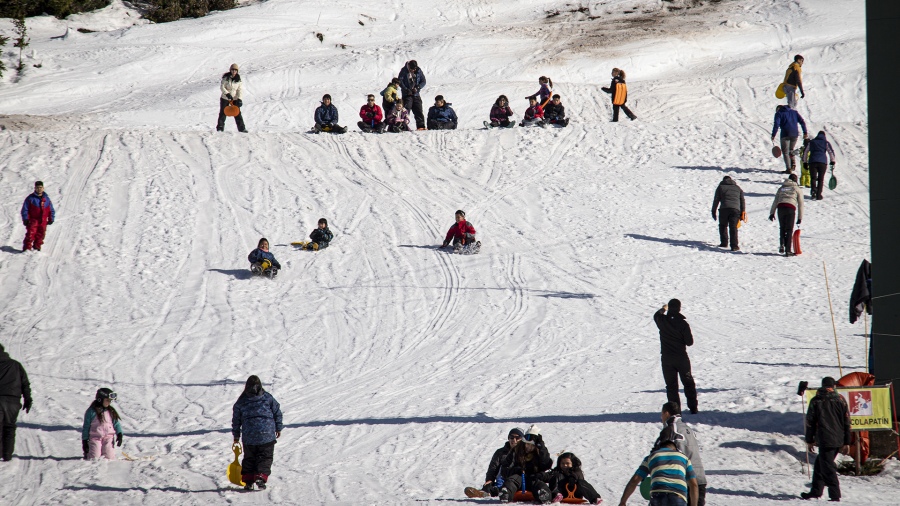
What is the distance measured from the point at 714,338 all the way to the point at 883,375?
404 cm

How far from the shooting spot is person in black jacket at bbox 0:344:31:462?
905cm

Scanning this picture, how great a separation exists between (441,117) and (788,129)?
8696 millimetres

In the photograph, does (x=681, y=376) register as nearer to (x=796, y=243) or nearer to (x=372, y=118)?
(x=796, y=243)

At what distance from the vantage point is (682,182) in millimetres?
19719

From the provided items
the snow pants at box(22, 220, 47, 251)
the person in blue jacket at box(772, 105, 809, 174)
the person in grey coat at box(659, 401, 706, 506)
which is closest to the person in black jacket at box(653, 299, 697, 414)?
the person in grey coat at box(659, 401, 706, 506)

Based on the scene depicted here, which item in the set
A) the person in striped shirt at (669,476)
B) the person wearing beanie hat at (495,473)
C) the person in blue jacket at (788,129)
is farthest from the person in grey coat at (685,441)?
the person in blue jacket at (788,129)

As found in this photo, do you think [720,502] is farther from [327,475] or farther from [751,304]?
[751,304]

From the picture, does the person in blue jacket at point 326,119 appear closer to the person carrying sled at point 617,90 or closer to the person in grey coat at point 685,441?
the person carrying sled at point 617,90

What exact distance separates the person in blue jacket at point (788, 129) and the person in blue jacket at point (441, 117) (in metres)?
8.23

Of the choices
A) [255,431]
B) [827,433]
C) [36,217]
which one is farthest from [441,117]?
[827,433]

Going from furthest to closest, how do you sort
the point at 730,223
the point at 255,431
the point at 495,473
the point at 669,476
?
the point at 730,223, the point at 255,431, the point at 495,473, the point at 669,476

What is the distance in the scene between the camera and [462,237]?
651 inches

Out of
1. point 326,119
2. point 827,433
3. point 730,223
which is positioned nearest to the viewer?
point 827,433

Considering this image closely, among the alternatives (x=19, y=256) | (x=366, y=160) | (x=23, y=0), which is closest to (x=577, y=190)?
(x=366, y=160)
